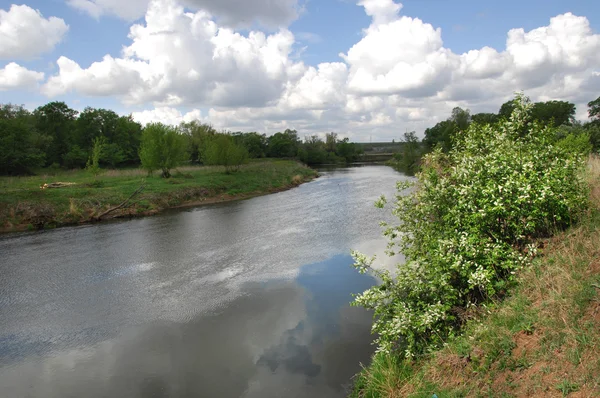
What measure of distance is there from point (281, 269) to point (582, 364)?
11585 millimetres

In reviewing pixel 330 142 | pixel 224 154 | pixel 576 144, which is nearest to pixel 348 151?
pixel 330 142

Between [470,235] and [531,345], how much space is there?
90.0 inches

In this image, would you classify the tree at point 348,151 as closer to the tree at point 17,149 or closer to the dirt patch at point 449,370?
the tree at point 17,149

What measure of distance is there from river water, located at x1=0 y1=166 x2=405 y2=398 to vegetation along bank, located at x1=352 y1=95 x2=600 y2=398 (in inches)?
85.6

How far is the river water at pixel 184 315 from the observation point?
832cm

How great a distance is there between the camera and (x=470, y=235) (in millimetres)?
7168

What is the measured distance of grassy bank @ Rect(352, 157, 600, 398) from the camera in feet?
15.5

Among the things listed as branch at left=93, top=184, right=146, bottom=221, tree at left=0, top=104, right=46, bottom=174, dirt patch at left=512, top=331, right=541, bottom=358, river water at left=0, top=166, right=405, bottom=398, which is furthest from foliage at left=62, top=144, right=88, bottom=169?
dirt patch at left=512, top=331, right=541, bottom=358

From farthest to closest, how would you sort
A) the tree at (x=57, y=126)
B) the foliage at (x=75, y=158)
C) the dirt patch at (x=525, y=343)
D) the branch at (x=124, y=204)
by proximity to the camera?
the tree at (x=57, y=126), the foliage at (x=75, y=158), the branch at (x=124, y=204), the dirt patch at (x=525, y=343)

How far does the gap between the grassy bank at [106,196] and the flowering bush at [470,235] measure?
1002 inches

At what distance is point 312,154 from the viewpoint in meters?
120

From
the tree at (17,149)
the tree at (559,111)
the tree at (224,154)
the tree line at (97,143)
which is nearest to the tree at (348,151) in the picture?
the tree line at (97,143)

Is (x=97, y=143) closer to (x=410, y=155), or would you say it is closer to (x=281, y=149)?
(x=410, y=155)

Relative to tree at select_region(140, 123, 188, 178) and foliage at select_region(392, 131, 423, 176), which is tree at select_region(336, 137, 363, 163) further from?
tree at select_region(140, 123, 188, 178)
